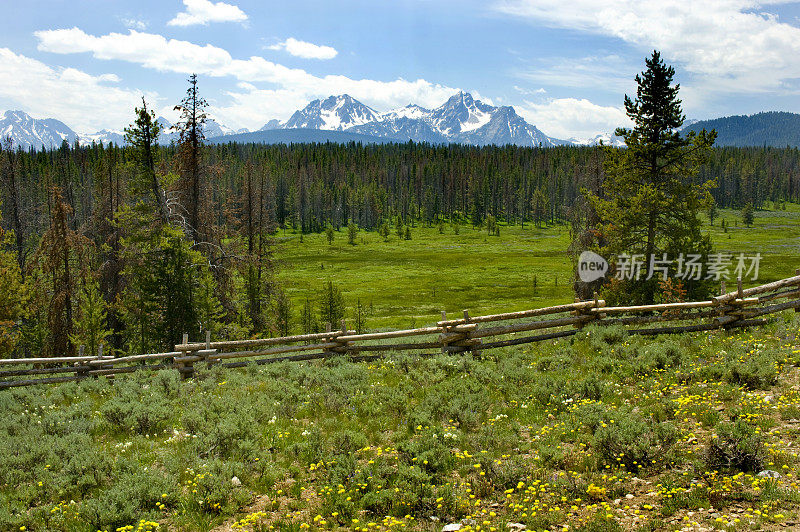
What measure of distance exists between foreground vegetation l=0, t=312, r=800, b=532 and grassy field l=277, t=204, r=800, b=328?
25236 mm

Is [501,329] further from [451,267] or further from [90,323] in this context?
[451,267]

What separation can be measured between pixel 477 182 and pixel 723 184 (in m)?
106

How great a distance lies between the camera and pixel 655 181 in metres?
24.5

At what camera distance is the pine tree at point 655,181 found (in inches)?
926

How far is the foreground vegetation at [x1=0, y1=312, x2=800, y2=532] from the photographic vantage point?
6328 mm

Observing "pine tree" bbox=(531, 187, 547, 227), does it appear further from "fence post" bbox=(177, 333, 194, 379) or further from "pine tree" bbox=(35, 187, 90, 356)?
"fence post" bbox=(177, 333, 194, 379)

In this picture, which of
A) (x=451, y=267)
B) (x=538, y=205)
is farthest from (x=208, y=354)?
(x=538, y=205)

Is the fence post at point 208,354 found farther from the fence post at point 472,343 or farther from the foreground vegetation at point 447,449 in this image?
the fence post at point 472,343

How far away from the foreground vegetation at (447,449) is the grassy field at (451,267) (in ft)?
82.8

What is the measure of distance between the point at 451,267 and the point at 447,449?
74.9 m

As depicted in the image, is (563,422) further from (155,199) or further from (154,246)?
(155,199)

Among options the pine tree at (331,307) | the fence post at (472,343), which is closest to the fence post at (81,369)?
the fence post at (472,343)

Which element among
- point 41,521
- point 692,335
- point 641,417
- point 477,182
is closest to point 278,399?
point 41,521

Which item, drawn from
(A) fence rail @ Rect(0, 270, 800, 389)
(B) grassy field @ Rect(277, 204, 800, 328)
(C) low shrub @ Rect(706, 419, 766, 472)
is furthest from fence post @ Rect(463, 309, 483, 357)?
(B) grassy field @ Rect(277, 204, 800, 328)
